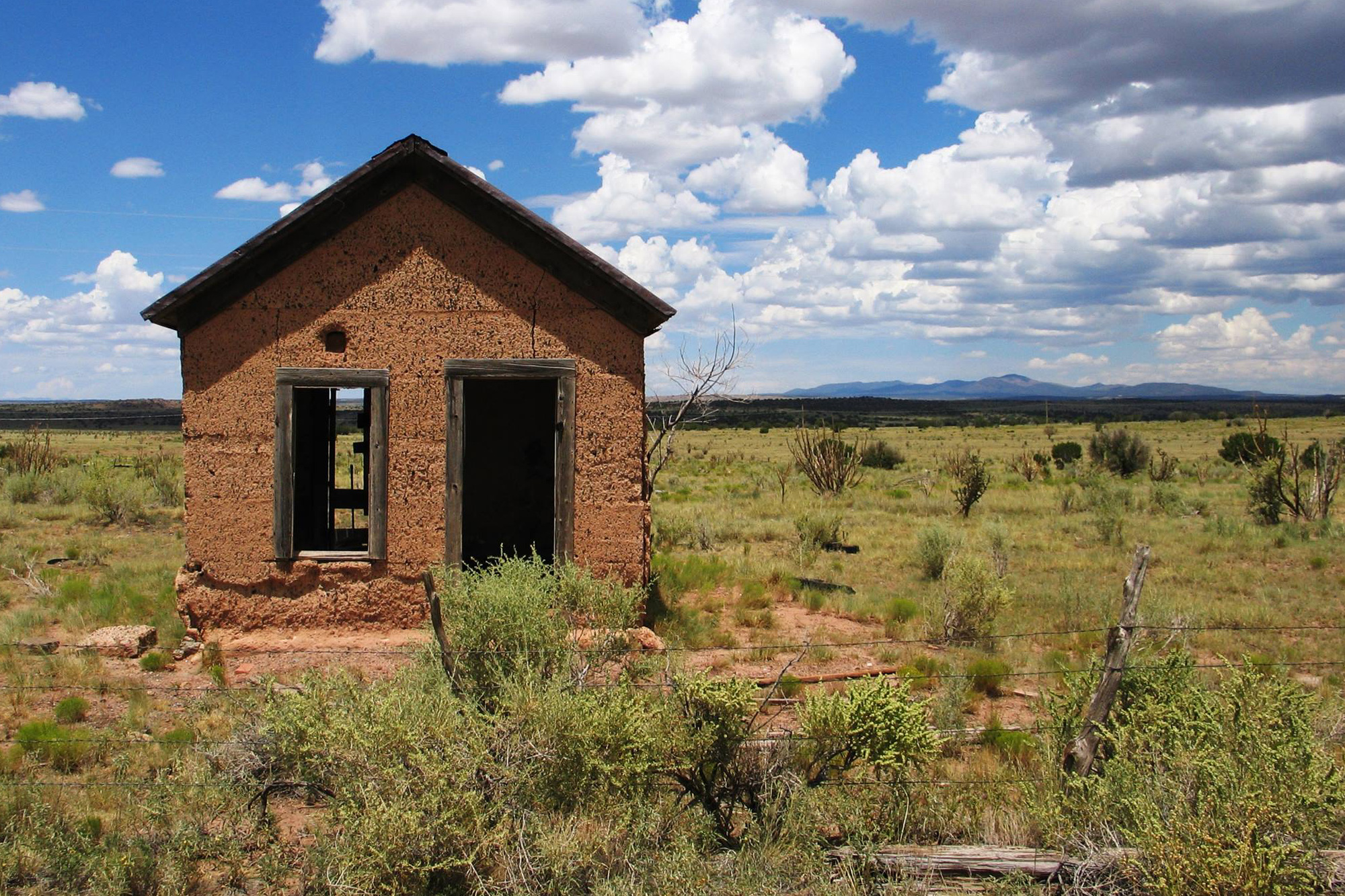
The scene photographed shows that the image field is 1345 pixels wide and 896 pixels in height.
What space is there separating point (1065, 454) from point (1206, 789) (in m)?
30.0

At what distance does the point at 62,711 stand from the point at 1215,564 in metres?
13.5

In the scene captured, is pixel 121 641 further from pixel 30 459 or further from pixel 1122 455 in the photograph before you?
pixel 1122 455

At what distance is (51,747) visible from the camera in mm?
6391

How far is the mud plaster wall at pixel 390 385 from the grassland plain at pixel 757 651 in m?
0.71

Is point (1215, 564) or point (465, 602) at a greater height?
point (465, 602)

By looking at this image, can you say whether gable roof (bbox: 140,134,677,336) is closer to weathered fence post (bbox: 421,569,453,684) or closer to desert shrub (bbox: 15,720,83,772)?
desert shrub (bbox: 15,720,83,772)

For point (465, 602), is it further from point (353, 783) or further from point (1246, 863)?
point (1246, 863)

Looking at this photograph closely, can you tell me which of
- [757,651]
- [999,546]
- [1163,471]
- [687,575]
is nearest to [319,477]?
[687,575]

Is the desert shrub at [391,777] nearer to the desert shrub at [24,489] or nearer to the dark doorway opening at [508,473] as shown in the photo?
the dark doorway opening at [508,473]

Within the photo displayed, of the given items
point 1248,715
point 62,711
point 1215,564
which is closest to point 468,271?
point 62,711

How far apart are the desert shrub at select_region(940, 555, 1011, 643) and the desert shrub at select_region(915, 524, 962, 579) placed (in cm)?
292

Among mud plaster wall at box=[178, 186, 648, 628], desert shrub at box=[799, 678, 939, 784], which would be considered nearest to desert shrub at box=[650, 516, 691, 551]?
mud plaster wall at box=[178, 186, 648, 628]

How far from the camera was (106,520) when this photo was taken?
1722 centimetres

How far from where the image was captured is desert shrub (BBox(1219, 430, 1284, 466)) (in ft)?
64.2
